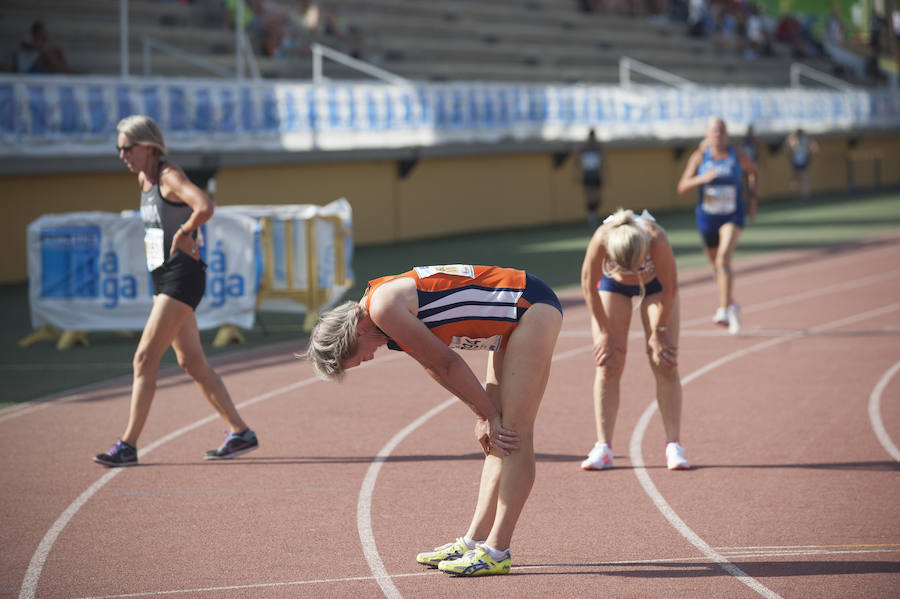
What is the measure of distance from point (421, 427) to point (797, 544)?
11.7ft

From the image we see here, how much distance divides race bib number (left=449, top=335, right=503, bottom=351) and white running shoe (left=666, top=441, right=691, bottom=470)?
2586 millimetres

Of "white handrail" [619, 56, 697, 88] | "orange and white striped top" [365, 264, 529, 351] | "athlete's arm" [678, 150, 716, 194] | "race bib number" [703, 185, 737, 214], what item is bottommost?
"orange and white striped top" [365, 264, 529, 351]

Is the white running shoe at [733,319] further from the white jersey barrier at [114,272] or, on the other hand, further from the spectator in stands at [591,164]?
the spectator in stands at [591,164]

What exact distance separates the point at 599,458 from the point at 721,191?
19.8ft

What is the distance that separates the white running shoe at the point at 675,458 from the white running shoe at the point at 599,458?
0.36m

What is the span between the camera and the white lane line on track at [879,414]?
8.05 m

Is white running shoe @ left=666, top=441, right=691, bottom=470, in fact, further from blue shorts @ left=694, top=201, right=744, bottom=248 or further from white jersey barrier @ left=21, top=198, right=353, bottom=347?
white jersey barrier @ left=21, top=198, right=353, bottom=347

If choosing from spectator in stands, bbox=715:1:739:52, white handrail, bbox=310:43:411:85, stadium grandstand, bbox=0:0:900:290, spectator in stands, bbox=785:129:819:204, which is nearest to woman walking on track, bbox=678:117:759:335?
stadium grandstand, bbox=0:0:900:290

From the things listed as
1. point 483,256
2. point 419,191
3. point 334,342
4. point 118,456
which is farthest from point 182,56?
point 334,342

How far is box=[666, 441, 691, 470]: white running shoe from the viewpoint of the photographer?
7.47 m

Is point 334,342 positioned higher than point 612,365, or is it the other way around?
point 334,342

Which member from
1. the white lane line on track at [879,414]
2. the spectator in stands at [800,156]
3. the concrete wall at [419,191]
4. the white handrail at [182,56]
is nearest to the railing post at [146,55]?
A: the white handrail at [182,56]

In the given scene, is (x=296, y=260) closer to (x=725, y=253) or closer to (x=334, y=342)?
(x=725, y=253)

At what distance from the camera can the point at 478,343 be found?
17.1ft
